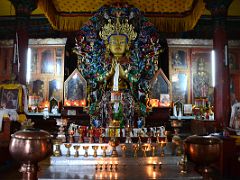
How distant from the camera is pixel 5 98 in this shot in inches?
228

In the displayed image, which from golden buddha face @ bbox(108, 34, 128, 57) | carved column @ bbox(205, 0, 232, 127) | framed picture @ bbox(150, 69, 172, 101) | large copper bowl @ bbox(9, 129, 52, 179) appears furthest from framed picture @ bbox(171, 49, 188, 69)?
large copper bowl @ bbox(9, 129, 52, 179)

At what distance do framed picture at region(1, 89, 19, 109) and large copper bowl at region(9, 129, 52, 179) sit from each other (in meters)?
3.83

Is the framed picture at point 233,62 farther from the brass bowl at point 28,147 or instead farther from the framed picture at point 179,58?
the brass bowl at point 28,147

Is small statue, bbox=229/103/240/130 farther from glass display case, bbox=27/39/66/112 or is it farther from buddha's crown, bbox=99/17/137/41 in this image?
glass display case, bbox=27/39/66/112

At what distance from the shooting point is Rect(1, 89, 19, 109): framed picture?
5809mm

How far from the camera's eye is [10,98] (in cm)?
583

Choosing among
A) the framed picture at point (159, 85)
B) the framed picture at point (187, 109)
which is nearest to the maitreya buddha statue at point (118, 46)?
the framed picture at point (159, 85)

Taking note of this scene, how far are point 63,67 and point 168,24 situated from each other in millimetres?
3223

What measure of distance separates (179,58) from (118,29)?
1.95 m

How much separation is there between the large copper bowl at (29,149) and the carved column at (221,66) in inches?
174

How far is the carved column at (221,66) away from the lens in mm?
5879

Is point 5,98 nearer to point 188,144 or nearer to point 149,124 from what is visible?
point 149,124

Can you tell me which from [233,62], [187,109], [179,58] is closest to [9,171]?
[187,109]

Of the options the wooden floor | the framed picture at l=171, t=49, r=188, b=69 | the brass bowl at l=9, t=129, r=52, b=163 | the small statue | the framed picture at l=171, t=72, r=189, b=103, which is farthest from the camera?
the framed picture at l=171, t=49, r=188, b=69
